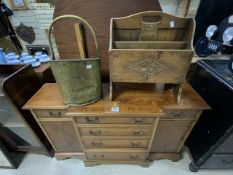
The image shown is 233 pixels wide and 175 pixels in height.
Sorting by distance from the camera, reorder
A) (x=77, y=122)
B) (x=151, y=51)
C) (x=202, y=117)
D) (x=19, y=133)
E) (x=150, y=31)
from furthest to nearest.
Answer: (x=19, y=133) < (x=202, y=117) < (x=77, y=122) < (x=150, y=31) < (x=151, y=51)

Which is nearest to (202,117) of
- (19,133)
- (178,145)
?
(178,145)

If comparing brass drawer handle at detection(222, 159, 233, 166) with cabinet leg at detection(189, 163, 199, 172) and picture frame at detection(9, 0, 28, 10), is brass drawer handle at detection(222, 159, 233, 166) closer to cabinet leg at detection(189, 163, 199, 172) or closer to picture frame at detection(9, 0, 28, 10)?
cabinet leg at detection(189, 163, 199, 172)

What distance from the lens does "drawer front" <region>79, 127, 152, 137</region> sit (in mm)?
1004

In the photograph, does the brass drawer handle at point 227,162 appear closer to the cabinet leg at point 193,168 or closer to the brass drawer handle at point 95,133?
the cabinet leg at point 193,168

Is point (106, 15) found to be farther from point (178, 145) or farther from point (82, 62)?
point (178, 145)

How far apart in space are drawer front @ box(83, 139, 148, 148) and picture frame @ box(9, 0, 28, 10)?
1.60 meters

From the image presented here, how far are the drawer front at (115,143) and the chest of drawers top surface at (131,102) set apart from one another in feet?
1.12

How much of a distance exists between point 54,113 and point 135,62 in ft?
2.29

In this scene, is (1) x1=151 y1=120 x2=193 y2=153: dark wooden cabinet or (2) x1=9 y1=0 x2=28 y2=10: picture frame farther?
(2) x1=9 y1=0 x2=28 y2=10: picture frame

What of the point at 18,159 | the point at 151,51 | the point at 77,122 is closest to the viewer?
the point at 151,51

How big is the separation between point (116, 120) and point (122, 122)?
0.16 ft

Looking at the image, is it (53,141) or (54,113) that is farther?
(53,141)

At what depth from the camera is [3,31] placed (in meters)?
1.44

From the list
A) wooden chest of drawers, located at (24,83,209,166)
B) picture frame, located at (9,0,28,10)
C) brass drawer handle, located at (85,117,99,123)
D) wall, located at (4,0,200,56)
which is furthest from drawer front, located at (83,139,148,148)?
picture frame, located at (9,0,28,10)
